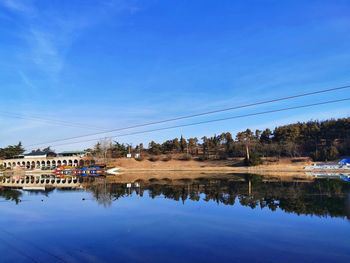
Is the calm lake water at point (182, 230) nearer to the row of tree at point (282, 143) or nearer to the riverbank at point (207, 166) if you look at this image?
the riverbank at point (207, 166)

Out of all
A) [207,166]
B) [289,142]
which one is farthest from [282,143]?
[207,166]

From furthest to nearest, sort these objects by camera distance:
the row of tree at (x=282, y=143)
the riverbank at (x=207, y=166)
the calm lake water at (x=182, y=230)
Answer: the row of tree at (x=282, y=143)
the riverbank at (x=207, y=166)
the calm lake water at (x=182, y=230)

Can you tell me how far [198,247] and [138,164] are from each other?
7453 centimetres

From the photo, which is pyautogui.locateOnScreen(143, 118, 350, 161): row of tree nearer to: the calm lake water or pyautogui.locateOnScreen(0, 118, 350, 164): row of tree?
pyautogui.locateOnScreen(0, 118, 350, 164): row of tree

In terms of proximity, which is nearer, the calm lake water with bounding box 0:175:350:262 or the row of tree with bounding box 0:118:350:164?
the calm lake water with bounding box 0:175:350:262

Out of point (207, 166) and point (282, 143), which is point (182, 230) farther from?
point (282, 143)

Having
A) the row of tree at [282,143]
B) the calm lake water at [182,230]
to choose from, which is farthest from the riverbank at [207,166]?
the calm lake water at [182,230]

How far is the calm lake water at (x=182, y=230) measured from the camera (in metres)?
12.8

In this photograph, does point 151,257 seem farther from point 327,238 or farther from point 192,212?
point 192,212

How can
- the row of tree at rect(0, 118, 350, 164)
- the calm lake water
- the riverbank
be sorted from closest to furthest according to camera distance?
the calm lake water, the riverbank, the row of tree at rect(0, 118, 350, 164)

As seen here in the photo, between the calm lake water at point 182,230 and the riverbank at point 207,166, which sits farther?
the riverbank at point 207,166

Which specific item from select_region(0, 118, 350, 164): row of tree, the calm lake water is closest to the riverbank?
select_region(0, 118, 350, 164): row of tree

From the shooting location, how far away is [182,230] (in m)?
17.2

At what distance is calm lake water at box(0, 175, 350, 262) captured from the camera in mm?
12781
